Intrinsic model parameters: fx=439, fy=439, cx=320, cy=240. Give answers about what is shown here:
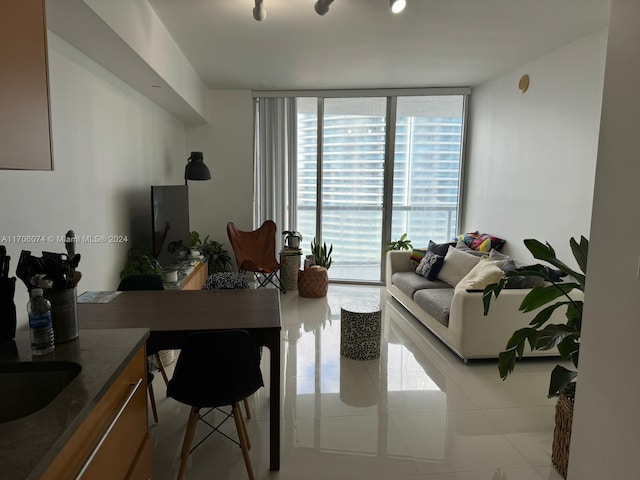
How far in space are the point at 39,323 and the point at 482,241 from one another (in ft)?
15.4

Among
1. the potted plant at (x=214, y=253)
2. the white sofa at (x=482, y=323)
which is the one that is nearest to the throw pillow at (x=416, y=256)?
the white sofa at (x=482, y=323)

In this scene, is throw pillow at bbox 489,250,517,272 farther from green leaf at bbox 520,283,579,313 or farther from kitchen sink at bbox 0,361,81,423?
kitchen sink at bbox 0,361,81,423

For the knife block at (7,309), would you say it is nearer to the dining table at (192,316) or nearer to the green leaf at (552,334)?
the dining table at (192,316)

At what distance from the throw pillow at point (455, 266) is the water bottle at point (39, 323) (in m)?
3.95

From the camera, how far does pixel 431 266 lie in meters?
4.97

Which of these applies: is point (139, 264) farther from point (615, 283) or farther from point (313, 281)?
point (615, 283)

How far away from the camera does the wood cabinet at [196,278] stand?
425 cm

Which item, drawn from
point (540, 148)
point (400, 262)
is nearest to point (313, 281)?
point (400, 262)

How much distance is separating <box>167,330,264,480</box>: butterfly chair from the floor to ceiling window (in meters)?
4.41

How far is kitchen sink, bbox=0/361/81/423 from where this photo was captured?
144 centimetres

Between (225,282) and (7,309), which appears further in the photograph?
(225,282)

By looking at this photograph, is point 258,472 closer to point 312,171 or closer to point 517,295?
point 517,295

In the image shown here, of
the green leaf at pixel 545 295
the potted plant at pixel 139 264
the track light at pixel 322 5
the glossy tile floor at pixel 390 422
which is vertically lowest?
the glossy tile floor at pixel 390 422

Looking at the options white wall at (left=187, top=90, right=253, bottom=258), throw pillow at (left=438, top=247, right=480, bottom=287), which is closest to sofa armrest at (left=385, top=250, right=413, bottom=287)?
throw pillow at (left=438, top=247, right=480, bottom=287)
